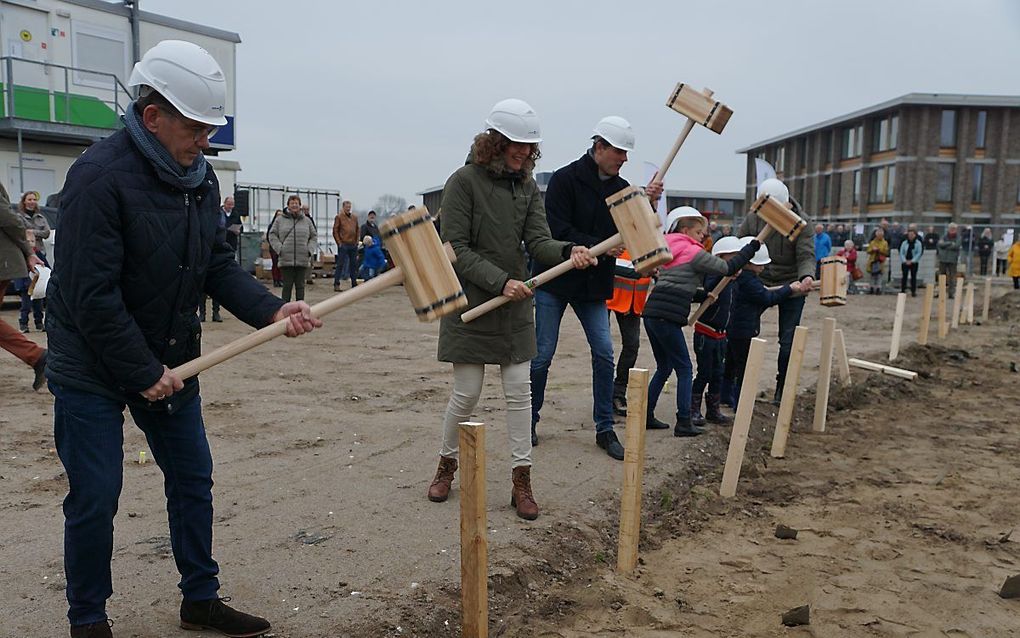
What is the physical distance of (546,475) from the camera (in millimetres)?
5605

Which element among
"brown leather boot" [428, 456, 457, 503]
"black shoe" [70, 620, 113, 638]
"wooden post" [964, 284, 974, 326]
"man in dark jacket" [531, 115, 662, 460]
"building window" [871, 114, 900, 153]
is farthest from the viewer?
"building window" [871, 114, 900, 153]

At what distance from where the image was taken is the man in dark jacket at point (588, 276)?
19.6ft

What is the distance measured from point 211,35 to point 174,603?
2023cm

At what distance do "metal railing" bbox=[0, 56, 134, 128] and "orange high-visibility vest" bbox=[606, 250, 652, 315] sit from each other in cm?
1276

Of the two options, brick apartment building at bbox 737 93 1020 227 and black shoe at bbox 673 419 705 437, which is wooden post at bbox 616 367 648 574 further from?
brick apartment building at bbox 737 93 1020 227

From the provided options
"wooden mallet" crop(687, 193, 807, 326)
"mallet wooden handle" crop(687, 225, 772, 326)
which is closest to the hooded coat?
"mallet wooden handle" crop(687, 225, 772, 326)

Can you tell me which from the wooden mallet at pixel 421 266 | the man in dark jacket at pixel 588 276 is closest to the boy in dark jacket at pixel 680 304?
the man in dark jacket at pixel 588 276

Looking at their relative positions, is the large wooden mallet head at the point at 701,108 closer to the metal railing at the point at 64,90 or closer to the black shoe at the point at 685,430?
the black shoe at the point at 685,430

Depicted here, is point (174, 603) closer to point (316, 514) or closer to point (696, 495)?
point (316, 514)

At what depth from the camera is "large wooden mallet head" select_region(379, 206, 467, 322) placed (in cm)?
349

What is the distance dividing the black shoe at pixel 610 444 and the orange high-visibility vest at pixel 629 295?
150 centimetres

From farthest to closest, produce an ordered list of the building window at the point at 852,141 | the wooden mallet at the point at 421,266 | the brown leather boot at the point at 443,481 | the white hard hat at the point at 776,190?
the building window at the point at 852,141
the white hard hat at the point at 776,190
the brown leather boot at the point at 443,481
the wooden mallet at the point at 421,266

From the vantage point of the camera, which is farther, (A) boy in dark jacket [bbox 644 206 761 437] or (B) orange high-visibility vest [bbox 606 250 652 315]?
(B) orange high-visibility vest [bbox 606 250 652 315]

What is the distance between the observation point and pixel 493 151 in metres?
4.61
